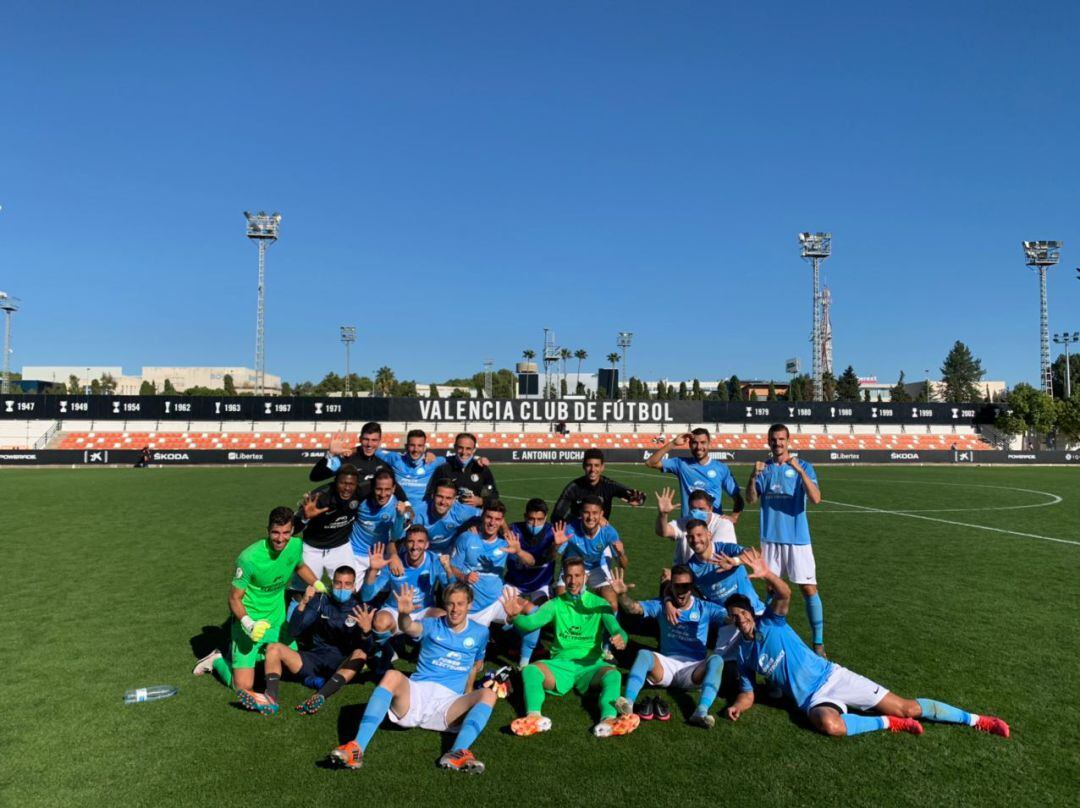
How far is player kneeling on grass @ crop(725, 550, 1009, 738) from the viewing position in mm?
5539

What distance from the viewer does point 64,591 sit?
10203 mm

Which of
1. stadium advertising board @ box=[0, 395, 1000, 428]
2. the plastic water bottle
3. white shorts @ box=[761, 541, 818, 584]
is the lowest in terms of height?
the plastic water bottle

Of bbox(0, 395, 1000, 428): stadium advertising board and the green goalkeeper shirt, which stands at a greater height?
bbox(0, 395, 1000, 428): stadium advertising board

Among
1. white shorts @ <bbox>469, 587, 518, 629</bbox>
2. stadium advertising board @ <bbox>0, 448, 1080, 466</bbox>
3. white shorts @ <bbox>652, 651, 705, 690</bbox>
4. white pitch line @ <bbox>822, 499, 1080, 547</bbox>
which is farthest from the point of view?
stadium advertising board @ <bbox>0, 448, 1080, 466</bbox>

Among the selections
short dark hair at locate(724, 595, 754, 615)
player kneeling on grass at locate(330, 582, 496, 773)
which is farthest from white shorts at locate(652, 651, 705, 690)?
player kneeling on grass at locate(330, 582, 496, 773)

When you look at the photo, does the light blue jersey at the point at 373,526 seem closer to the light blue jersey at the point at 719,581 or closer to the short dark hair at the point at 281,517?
the short dark hair at the point at 281,517

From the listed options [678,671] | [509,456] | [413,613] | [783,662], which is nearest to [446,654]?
[413,613]

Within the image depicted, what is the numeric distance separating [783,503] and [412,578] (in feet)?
14.3

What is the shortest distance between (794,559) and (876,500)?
17922 millimetres

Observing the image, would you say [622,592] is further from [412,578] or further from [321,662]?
[321,662]

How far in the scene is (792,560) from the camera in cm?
773

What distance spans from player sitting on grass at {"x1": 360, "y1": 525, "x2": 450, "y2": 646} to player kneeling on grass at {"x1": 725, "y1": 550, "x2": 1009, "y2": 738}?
10.0ft

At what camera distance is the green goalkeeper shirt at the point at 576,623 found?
652 centimetres

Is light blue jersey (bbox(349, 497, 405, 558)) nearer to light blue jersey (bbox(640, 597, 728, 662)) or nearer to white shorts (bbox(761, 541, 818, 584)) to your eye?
light blue jersey (bbox(640, 597, 728, 662))
